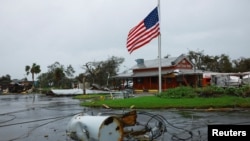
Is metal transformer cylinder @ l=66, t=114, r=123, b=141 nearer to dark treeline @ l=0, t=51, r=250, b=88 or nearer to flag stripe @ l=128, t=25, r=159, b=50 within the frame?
flag stripe @ l=128, t=25, r=159, b=50

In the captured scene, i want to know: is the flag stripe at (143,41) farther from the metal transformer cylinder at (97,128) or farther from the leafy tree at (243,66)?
the leafy tree at (243,66)

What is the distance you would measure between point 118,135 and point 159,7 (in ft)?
74.9

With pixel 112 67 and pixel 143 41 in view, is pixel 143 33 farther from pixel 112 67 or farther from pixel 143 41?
pixel 112 67

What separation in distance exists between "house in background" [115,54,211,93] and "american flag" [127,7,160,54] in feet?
73.7

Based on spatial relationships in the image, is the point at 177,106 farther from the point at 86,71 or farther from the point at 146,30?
the point at 86,71

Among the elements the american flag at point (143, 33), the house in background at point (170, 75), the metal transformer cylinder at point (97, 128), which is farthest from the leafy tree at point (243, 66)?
the metal transformer cylinder at point (97, 128)

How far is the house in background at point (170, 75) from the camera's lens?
51.6 m

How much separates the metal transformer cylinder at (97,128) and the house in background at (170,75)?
41.1 meters

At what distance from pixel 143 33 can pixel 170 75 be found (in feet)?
79.7

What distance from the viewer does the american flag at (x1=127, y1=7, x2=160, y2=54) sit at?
27247 mm

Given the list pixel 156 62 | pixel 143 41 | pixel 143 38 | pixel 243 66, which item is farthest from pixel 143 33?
pixel 243 66

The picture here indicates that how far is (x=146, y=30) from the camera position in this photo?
27766 mm

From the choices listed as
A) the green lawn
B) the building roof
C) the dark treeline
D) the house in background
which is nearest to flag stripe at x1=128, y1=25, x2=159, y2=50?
the green lawn

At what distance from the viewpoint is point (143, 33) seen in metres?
27.6
